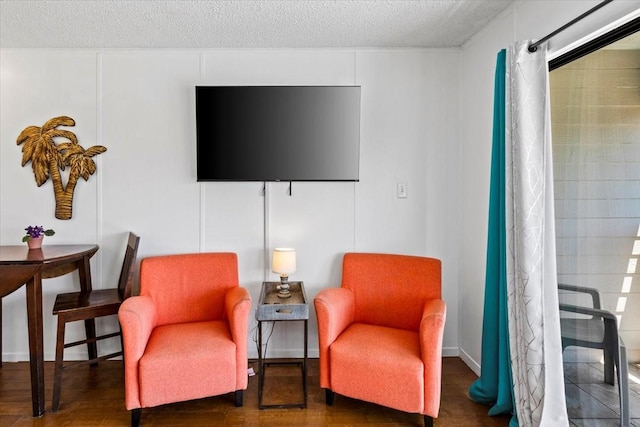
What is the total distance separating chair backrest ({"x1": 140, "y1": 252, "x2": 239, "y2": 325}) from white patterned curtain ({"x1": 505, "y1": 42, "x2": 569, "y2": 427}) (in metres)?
1.85

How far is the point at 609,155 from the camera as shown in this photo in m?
1.69

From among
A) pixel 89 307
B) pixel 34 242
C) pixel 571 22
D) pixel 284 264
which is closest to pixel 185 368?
pixel 89 307

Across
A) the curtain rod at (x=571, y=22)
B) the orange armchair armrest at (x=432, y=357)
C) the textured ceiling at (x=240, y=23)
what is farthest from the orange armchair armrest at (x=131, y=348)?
the curtain rod at (x=571, y=22)

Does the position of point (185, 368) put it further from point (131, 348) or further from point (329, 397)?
point (329, 397)

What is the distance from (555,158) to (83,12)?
2.87 meters

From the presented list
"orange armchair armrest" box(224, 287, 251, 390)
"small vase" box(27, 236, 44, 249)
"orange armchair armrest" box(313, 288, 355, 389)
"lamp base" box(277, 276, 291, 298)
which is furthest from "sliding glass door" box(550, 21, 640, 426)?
"small vase" box(27, 236, 44, 249)

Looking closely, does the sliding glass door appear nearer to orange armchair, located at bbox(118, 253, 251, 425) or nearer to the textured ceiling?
the textured ceiling

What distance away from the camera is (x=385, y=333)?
2410 mm

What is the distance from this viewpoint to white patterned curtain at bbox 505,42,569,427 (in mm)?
1889

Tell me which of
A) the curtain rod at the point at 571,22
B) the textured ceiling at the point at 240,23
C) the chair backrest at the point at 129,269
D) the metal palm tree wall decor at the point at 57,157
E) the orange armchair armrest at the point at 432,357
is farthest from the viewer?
the metal palm tree wall decor at the point at 57,157

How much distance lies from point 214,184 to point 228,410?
61.9 inches

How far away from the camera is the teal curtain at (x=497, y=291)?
2.17 meters

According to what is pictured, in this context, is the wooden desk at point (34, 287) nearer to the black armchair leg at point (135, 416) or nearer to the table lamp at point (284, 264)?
the black armchair leg at point (135, 416)

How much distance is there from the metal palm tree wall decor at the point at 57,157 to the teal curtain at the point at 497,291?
280cm
